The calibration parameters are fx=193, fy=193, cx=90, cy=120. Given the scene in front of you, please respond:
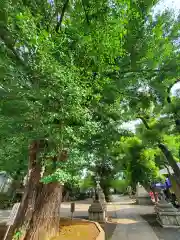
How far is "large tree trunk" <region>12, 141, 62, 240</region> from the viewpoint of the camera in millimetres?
5082

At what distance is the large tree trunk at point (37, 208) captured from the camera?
200 inches

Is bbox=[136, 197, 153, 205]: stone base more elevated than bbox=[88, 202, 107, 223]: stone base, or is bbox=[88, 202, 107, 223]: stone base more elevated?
bbox=[136, 197, 153, 205]: stone base

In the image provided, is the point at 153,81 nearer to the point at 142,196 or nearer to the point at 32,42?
the point at 32,42

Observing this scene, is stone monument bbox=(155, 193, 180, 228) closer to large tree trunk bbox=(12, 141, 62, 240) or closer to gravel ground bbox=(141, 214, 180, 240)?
gravel ground bbox=(141, 214, 180, 240)

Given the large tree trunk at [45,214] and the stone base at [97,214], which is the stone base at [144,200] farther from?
the large tree trunk at [45,214]

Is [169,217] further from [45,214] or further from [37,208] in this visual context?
[37,208]

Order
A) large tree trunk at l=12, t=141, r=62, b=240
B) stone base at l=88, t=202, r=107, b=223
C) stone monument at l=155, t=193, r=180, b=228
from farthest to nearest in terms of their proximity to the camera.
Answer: stone base at l=88, t=202, r=107, b=223, stone monument at l=155, t=193, r=180, b=228, large tree trunk at l=12, t=141, r=62, b=240

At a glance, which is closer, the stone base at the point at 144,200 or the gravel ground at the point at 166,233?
the gravel ground at the point at 166,233

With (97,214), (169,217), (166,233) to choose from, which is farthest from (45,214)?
(169,217)

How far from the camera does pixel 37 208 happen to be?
5.30 meters

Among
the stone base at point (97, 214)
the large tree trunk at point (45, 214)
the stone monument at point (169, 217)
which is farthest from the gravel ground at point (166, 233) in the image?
the large tree trunk at point (45, 214)

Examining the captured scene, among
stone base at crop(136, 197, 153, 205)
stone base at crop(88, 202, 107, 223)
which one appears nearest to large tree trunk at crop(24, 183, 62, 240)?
stone base at crop(88, 202, 107, 223)

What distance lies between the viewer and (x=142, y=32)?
214 inches

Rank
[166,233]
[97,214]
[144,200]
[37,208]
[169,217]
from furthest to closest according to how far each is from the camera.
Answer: [144,200] < [97,214] < [169,217] < [166,233] < [37,208]
